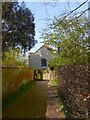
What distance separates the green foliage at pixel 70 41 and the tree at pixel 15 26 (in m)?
1.50

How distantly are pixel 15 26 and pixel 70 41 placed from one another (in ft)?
10.8

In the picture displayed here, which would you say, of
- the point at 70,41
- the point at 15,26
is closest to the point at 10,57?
the point at 15,26

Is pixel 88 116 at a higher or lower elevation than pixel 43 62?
lower

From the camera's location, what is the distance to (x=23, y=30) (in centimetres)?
1761

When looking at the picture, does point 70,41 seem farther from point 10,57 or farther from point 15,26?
point 10,57

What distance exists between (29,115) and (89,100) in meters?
4.77

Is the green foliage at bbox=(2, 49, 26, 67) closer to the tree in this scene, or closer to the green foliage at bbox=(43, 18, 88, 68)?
the tree

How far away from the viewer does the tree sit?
1440cm

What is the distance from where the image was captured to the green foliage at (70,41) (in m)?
14.4

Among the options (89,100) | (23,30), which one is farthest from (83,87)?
(23,30)

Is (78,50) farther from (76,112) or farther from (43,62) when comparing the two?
(43,62)

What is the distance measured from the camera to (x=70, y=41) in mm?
15695

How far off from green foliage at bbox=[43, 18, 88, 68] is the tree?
150 centimetres

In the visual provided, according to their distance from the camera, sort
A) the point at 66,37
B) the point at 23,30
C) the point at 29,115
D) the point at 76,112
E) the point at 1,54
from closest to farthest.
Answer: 1. the point at 76,112
2. the point at 29,115
3. the point at 1,54
4. the point at 66,37
5. the point at 23,30
